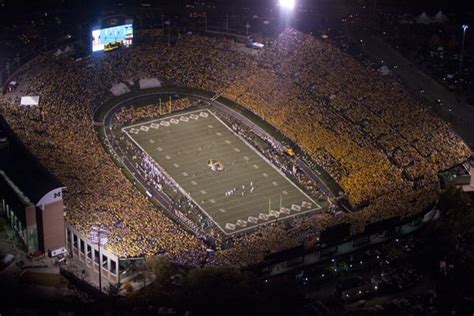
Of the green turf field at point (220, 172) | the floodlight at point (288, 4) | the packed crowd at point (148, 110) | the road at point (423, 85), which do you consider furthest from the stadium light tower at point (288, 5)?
the green turf field at point (220, 172)

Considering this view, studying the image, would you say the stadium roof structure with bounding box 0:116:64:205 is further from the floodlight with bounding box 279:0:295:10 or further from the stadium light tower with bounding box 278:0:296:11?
the stadium light tower with bounding box 278:0:296:11

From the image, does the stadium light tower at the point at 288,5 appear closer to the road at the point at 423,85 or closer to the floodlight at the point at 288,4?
the floodlight at the point at 288,4

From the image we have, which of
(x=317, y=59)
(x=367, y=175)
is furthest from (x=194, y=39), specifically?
(x=367, y=175)

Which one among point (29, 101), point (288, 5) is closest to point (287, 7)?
point (288, 5)

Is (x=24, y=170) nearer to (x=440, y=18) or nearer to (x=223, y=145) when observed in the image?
(x=223, y=145)

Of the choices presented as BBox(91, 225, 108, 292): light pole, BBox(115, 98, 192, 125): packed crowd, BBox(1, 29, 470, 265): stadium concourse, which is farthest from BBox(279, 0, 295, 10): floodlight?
BBox(91, 225, 108, 292): light pole
